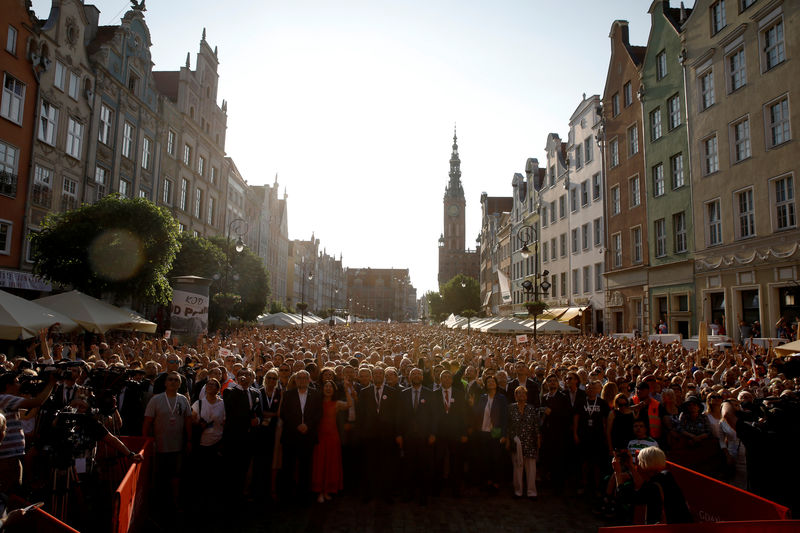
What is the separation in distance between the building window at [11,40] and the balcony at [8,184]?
5.49m

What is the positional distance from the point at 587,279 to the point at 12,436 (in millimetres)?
37574

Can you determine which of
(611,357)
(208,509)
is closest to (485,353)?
(611,357)

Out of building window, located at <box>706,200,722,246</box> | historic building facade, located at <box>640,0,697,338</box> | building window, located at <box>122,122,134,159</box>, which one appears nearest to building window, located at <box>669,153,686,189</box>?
historic building facade, located at <box>640,0,697,338</box>

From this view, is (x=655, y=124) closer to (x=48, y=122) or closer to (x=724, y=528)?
(x=724, y=528)

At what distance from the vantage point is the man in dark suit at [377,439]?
26.9 ft

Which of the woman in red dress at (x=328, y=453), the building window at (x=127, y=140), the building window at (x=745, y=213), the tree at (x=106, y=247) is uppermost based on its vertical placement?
the building window at (x=127, y=140)

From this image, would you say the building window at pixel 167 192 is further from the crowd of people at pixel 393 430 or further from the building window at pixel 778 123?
the building window at pixel 778 123

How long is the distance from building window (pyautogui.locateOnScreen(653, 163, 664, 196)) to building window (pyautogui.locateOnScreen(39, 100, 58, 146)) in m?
31.9

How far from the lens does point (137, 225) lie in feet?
67.3

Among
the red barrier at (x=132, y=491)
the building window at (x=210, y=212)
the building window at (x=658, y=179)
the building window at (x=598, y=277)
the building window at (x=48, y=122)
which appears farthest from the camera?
the building window at (x=210, y=212)

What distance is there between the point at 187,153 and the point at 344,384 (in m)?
38.7

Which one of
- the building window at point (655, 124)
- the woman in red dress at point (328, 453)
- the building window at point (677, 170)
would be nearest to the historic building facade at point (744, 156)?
the building window at point (677, 170)

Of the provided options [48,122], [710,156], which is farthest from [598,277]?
[48,122]

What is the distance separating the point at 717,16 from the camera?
23625mm
